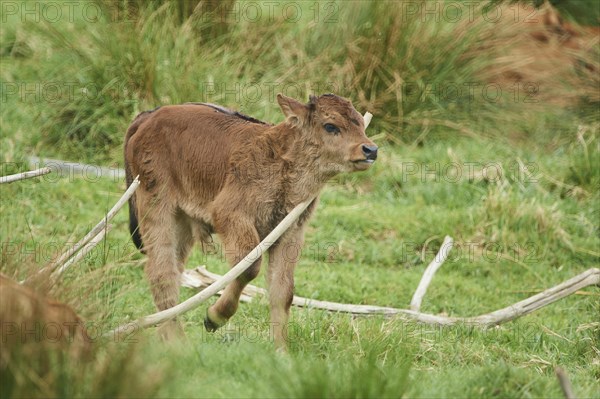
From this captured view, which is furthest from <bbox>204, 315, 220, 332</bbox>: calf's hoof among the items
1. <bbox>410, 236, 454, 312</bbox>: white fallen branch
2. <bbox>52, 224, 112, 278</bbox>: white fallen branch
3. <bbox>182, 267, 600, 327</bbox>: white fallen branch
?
<bbox>410, 236, 454, 312</bbox>: white fallen branch

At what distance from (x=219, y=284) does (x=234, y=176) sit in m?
1.46

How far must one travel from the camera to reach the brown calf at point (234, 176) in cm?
736

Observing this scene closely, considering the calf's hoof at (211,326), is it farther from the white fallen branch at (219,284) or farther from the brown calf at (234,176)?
the white fallen branch at (219,284)

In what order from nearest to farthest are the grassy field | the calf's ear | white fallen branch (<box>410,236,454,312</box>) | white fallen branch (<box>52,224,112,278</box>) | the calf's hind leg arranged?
white fallen branch (<box>52,224,112,278</box>)
the grassy field
the calf's hind leg
the calf's ear
white fallen branch (<box>410,236,454,312</box>)

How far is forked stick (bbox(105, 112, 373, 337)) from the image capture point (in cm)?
591

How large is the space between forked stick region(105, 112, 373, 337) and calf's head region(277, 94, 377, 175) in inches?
10.0

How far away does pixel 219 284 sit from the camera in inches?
246

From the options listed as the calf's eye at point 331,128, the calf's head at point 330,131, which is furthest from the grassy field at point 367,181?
the calf's eye at point 331,128

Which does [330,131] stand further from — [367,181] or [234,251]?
[367,181]

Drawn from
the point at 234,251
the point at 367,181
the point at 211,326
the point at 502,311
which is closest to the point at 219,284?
the point at 234,251

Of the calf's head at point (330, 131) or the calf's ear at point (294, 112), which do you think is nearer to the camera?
the calf's head at point (330, 131)

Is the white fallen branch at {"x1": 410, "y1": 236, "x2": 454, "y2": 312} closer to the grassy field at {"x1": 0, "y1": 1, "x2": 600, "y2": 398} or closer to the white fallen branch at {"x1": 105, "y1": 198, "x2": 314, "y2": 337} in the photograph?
the grassy field at {"x1": 0, "y1": 1, "x2": 600, "y2": 398}

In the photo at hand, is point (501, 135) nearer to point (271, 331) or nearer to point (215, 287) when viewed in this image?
point (271, 331)

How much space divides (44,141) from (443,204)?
487cm
